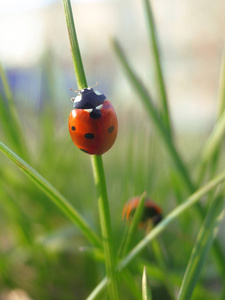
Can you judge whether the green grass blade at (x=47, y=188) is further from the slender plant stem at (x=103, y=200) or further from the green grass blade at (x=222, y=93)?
the green grass blade at (x=222, y=93)

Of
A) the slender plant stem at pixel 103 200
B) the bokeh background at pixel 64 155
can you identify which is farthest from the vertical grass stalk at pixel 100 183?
the bokeh background at pixel 64 155

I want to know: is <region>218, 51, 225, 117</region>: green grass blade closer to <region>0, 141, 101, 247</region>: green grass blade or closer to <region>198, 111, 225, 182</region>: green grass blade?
<region>198, 111, 225, 182</region>: green grass blade

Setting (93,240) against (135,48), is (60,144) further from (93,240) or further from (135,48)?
(135,48)

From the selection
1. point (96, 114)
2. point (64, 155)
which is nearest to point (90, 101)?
point (96, 114)

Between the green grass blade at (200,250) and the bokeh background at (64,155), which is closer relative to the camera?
the green grass blade at (200,250)

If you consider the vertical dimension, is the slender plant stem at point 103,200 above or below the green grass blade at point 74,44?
below

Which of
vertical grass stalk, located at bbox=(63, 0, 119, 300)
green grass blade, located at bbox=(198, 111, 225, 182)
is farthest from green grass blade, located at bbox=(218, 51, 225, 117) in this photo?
vertical grass stalk, located at bbox=(63, 0, 119, 300)

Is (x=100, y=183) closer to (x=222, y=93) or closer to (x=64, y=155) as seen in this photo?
(x=222, y=93)

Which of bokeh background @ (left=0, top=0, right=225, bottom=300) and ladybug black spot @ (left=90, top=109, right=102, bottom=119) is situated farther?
bokeh background @ (left=0, top=0, right=225, bottom=300)
